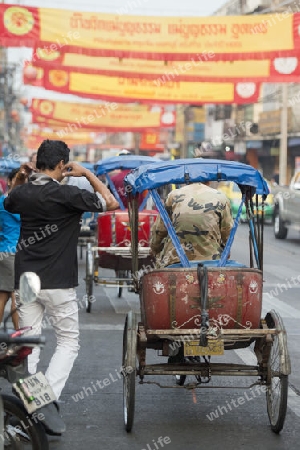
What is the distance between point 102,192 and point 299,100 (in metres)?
40.2

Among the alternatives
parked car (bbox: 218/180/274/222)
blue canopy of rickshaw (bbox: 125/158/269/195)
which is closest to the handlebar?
blue canopy of rickshaw (bbox: 125/158/269/195)

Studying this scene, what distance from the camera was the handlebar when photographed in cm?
480

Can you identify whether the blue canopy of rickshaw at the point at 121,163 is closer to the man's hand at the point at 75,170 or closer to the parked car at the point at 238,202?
the man's hand at the point at 75,170

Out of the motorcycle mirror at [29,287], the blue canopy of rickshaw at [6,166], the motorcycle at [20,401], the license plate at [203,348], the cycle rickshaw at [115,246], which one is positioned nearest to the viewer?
the motorcycle mirror at [29,287]

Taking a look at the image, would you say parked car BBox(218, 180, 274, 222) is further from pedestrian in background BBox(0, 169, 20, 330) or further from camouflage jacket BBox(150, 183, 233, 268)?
camouflage jacket BBox(150, 183, 233, 268)

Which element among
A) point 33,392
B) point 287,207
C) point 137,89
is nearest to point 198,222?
point 33,392

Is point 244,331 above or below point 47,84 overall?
below

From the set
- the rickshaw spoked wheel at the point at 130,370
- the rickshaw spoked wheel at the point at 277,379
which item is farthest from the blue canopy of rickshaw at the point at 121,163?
the rickshaw spoked wheel at the point at 130,370

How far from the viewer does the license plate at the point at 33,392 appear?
16.6 ft

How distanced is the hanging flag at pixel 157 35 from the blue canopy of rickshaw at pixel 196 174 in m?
12.8

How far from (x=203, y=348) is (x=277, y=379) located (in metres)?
0.66

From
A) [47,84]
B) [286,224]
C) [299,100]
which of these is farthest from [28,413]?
[299,100]

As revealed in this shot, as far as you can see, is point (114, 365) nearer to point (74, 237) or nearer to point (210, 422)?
point (210, 422)

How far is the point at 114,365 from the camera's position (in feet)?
29.3
